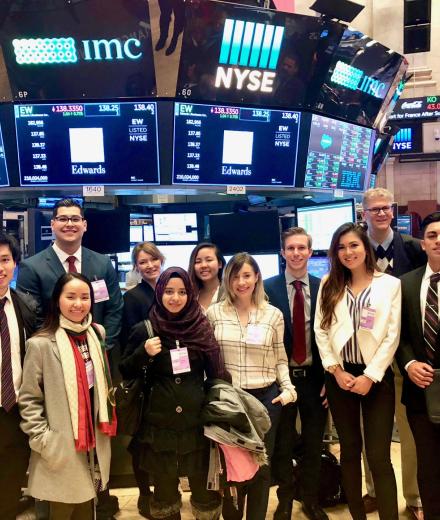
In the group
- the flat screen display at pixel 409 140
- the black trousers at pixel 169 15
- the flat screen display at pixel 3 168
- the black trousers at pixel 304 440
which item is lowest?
the black trousers at pixel 304 440

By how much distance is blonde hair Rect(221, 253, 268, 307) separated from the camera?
8.45 feet

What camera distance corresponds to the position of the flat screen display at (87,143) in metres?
3.85

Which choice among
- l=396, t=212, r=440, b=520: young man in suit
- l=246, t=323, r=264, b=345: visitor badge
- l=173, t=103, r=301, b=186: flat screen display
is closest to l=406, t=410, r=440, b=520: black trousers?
l=396, t=212, r=440, b=520: young man in suit

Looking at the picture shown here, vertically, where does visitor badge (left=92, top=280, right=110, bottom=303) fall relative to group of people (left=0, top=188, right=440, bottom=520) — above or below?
above

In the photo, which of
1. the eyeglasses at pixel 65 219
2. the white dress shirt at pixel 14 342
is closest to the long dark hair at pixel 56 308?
the white dress shirt at pixel 14 342

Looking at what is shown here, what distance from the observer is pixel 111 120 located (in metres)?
3.86

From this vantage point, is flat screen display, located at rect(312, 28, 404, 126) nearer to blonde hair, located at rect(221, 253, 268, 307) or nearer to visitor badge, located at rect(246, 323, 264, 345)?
blonde hair, located at rect(221, 253, 268, 307)

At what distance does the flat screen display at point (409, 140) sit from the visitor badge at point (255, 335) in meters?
8.77

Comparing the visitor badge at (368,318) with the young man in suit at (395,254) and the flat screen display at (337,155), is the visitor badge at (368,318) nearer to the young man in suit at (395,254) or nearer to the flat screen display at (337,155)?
the young man in suit at (395,254)

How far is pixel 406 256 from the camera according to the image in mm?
2959

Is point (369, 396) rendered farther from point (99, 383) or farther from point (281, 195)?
point (281, 195)

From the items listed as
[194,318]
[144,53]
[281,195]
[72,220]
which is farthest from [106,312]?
[281,195]

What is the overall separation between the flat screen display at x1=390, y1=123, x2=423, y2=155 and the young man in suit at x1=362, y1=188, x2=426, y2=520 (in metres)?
7.84

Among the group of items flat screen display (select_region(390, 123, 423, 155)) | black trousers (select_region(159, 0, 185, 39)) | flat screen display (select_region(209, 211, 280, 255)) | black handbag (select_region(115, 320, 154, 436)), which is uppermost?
flat screen display (select_region(390, 123, 423, 155))
